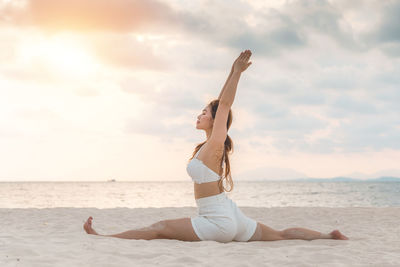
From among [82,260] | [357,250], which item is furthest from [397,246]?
[82,260]

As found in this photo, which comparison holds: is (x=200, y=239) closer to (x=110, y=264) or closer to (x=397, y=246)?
(x=110, y=264)

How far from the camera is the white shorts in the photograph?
5254 millimetres

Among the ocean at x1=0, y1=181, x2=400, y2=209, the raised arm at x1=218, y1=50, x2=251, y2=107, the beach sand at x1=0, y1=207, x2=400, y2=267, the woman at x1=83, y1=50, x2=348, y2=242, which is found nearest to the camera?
the beach sand at x1=0, y1=207, x2=400, y2=267

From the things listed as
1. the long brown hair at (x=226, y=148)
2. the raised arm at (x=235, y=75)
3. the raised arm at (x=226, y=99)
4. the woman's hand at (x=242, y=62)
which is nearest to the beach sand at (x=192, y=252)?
the long brown hair at (x=226, y=148)

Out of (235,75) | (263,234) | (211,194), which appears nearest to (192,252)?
(211,194)

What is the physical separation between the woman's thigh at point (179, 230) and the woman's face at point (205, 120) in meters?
1.25

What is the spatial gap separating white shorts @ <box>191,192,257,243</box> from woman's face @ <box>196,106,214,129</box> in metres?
0.89

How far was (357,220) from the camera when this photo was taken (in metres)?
10.2

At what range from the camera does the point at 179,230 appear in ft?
17.6

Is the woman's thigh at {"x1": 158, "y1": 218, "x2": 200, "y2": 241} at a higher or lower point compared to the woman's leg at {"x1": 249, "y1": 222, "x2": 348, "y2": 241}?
higher

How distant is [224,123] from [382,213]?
8.37 m

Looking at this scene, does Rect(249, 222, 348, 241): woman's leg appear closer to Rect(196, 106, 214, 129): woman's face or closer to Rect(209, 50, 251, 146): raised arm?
Rect(209, 50, 251, 146): raised arm

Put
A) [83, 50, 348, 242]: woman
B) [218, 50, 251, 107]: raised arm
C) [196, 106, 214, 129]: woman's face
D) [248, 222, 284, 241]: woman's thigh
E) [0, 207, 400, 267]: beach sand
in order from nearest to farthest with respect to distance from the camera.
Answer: [0, 207, 400, 267]: beach sand < [218, 50, 251, 107]: raised arm < [83, 50, 348, 242]: woman < [196, 106, 214, 129]: woman's face < [248, 222, 284, 241]: woman's thigh

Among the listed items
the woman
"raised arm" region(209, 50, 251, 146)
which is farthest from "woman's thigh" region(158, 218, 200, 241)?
"raised arm" region(209, 50, 251, 146)
